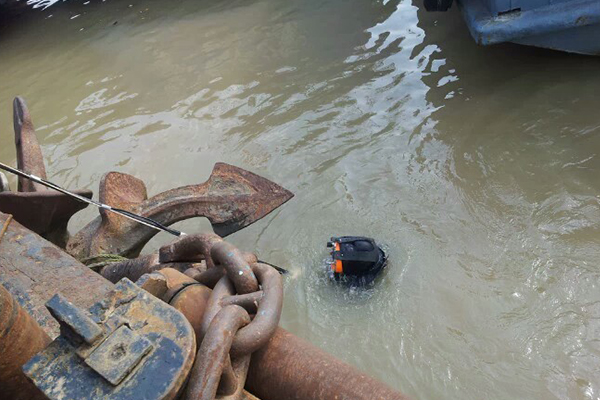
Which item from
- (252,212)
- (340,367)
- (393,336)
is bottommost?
(393,336)

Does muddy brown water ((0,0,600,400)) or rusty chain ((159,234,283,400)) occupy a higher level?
rusty chain ((159,234,283,400))

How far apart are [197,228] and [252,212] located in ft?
3.99

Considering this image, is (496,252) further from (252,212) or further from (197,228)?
(197,228)

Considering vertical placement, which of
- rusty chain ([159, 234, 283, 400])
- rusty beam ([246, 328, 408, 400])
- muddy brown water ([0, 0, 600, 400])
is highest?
rusty chain ([159, 234, 283, 400])

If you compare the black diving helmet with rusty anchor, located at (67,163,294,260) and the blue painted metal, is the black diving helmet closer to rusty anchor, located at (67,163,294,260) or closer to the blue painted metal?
rusty anchor, located at (67,163,294,260)

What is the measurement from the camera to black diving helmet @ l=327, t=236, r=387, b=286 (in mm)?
3025

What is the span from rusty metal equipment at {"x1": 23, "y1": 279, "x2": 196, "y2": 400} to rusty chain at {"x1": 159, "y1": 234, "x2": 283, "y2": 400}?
0.08 m

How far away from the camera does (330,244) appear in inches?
123

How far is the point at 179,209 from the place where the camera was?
2936 millimetres

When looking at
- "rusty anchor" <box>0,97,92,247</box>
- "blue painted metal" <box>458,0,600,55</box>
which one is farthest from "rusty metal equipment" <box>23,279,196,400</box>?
"blue painted metal" <box>458,0,600,55</box>

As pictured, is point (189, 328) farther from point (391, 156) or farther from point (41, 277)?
point (391, 156)

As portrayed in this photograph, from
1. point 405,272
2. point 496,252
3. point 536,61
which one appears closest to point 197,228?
point 405,272

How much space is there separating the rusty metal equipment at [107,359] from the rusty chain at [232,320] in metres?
0.08

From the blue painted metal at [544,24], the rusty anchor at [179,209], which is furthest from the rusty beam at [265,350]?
the blue painted metal at [544,24]
